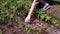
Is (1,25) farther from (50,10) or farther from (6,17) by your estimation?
(50,10)

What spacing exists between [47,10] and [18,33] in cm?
125

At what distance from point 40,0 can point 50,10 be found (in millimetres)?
354

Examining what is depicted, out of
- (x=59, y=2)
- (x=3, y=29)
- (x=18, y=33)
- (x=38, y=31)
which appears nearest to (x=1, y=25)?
(x=3, y=29)

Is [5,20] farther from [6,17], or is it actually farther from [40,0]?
[40,0]

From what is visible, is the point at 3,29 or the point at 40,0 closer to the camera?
the point at 3,29

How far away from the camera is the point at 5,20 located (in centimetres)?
464

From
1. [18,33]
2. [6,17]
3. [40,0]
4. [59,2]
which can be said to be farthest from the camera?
[59,2]

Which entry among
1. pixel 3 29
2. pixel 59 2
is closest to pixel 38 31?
pixel 3 29

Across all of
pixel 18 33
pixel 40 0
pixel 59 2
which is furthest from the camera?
pixel 59 2

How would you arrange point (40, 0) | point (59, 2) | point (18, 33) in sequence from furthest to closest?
point (59, 2) < point (40, 0) < point (18, 33)

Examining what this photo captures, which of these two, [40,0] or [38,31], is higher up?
[40,0]

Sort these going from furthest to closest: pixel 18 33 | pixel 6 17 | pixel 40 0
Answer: pixel 40 0
pixel 6 17
pixel 18 33

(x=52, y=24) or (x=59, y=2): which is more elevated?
(x=59, y=2)

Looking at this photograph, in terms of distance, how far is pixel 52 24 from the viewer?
15.9 feet
